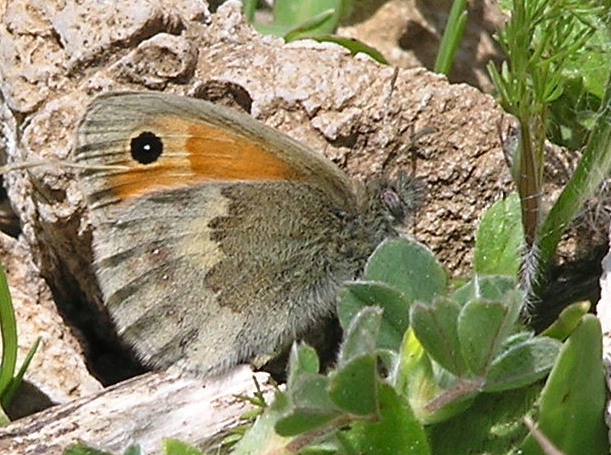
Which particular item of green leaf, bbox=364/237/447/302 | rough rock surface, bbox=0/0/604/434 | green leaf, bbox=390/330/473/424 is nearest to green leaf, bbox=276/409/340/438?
green leaf, bbox=390/330/473/424

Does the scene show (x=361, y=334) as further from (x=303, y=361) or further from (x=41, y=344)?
(x=41, y=344)

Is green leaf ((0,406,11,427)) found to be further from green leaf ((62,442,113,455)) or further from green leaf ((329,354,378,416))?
green leaf ((329,354,378,416))

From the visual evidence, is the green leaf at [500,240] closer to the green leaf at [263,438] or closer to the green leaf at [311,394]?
the green leaf at [263,438]

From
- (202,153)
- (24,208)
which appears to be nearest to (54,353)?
(24,208)

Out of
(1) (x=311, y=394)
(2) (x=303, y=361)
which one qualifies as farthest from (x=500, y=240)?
(1) (x=311, y=394)

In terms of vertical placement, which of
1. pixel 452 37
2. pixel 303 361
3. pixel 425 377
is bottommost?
pixel 425 377

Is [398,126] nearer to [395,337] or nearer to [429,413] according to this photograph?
[395,337]
